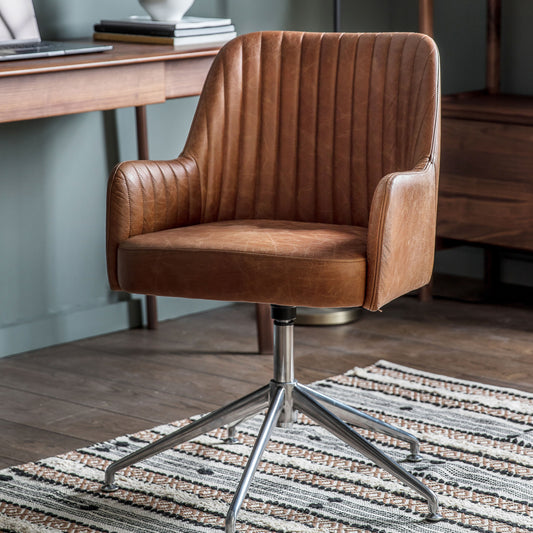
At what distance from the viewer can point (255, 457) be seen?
1.82 metres

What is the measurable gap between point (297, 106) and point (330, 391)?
70 cm

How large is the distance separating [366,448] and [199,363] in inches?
38.3

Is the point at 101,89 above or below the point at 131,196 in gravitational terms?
above

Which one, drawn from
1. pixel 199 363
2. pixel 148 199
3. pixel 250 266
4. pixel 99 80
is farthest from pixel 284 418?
pixel 99 80

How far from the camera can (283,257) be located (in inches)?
69.3

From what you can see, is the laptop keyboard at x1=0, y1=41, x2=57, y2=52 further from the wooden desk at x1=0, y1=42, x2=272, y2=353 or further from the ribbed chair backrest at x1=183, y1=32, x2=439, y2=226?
the ribbed chair backrest at x1=183, y1=32, x2=439, y2=226

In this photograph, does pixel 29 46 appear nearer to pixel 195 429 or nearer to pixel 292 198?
pixel 292 198

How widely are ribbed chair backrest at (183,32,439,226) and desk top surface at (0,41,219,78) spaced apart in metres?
0.29

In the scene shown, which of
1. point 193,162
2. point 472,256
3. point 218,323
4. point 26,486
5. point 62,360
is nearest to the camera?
point 26,486

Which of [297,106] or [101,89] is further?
[101,89]

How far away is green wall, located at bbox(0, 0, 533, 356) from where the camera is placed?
2.85m

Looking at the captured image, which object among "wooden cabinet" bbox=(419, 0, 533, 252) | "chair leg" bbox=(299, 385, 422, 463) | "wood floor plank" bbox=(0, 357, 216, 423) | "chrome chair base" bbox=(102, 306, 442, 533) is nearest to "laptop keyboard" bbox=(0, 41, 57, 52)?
"wood floor plank" bbox=(0, 357, 216, 423)

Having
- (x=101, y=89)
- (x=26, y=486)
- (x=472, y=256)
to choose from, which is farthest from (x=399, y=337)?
(x=26, y=486)

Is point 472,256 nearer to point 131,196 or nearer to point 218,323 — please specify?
point 218,323
